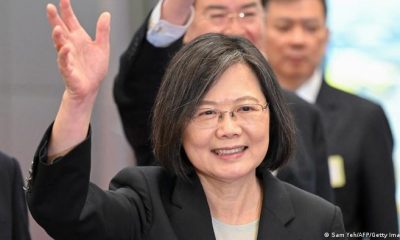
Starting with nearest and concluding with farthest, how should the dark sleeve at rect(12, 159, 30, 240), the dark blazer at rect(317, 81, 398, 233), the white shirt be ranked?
the dark sleeve at rect(12, 159, 30, 240)
the white shirt
the dark blazer at rect(317, 81, 398, 233)

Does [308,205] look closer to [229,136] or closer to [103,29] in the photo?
[229,136]

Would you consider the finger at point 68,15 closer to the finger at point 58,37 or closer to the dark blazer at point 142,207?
the finger at point 58,37

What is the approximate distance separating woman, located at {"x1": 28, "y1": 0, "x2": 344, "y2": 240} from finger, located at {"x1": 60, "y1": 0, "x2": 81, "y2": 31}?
0.29ft

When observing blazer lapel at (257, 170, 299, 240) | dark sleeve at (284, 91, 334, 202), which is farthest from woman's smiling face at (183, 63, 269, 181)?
dark sleeve at (284, 91, 334, 202)

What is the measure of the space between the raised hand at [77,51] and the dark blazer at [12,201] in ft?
2.00

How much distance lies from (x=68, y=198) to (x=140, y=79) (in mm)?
971

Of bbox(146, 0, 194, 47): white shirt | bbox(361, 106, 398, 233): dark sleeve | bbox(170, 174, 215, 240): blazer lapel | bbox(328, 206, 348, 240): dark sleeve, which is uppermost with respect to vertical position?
bbox(146, 0, 194, 47): white shirt

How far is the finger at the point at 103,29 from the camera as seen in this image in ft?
6.91

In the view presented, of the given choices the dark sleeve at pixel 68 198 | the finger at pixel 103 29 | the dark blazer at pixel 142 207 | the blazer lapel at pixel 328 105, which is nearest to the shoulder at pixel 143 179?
the dark blazer at pixel 142 207

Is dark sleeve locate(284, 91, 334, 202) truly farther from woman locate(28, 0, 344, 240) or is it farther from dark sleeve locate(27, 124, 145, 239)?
dark sleeve locate(27, 124, 145, 239)

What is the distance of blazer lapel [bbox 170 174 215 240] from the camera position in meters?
2.34

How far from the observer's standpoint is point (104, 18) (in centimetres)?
211

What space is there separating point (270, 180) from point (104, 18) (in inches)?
28.3

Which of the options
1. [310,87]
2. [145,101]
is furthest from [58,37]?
[310,87]
